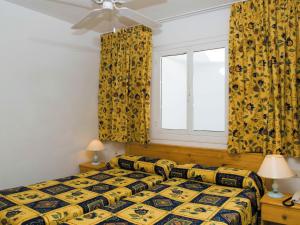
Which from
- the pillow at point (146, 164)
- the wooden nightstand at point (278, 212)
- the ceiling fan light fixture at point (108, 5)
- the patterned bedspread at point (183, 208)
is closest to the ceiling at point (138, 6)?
the ceiling fan light fixture at point (108, 5)

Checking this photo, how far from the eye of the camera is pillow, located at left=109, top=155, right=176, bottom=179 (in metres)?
2.99

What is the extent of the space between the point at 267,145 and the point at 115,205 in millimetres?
1666

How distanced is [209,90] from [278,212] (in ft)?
5.23

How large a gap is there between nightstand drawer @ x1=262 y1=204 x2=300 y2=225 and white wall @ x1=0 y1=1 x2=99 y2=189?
8.49ft

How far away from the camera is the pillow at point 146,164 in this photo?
9.81ft

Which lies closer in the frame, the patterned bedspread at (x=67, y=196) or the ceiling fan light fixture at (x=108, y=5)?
the patterned bedspread at (x=67, y=196)

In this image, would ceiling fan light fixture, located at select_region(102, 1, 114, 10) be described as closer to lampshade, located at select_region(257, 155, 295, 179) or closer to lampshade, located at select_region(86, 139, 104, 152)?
lampshade, located at select_region(257, 155, 295, 179)

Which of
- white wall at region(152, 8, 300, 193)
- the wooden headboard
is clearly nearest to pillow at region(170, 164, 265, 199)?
the wooden headboard

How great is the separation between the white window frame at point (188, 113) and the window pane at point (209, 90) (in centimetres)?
5

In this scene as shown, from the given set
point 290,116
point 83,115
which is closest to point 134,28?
point 83,115

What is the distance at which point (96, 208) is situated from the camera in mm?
2121

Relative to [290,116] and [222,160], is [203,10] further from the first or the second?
[222,160]

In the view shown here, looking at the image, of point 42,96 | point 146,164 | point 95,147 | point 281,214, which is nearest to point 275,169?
point 281,214

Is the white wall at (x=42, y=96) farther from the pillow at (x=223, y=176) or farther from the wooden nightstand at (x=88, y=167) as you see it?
the pillow at (x=223, y=176)
